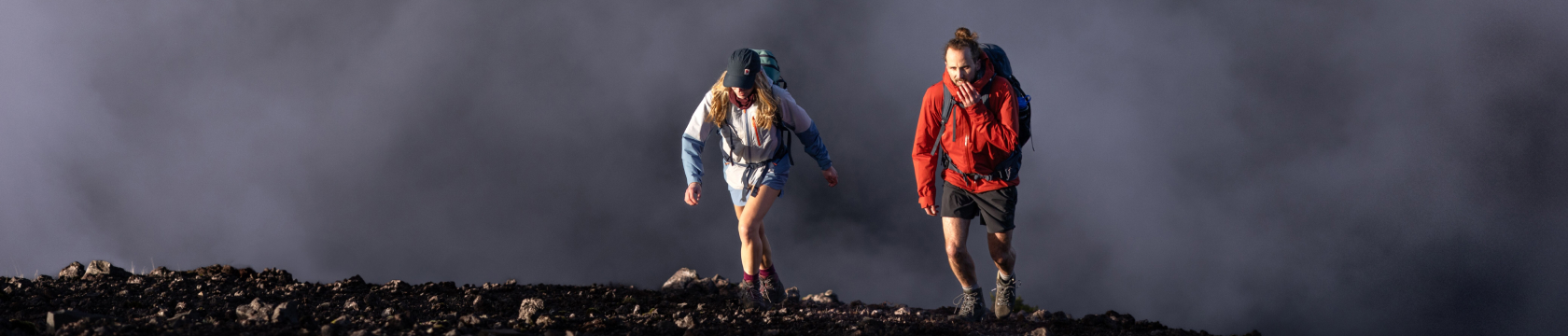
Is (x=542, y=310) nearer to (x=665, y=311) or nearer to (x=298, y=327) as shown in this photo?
(x=665, y=311)

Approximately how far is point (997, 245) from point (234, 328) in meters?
4.97

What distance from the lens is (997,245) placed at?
6715mm

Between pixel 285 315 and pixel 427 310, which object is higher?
pixel 427 310

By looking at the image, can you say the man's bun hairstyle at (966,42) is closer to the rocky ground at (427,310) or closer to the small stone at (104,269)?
the rocky ground at (427,310)

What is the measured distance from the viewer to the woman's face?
267 inches

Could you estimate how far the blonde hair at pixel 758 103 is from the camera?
6848 millimetres

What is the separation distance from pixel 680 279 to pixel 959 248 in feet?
11.0

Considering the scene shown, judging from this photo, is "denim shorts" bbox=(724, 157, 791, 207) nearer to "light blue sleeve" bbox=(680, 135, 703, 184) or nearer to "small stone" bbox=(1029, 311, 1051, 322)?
"light blue sleeve" bbox=(680, 135, 703, 184)

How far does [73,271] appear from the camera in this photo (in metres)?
8.73

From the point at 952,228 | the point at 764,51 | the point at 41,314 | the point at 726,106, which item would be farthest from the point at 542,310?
the point at 41,314

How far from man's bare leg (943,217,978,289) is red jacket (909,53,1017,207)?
8.8 inches

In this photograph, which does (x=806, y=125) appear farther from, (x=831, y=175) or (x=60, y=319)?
(x=60, y=319)

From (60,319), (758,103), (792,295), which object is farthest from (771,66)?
(60,319)

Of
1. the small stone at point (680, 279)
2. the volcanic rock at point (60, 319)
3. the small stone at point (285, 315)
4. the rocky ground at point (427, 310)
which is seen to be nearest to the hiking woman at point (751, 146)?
the rocky ground at point (427, 310)
